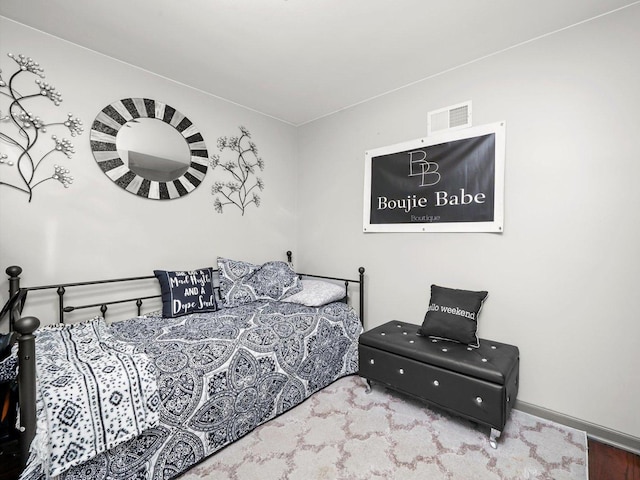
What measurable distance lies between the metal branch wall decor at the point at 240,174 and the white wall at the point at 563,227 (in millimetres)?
1625

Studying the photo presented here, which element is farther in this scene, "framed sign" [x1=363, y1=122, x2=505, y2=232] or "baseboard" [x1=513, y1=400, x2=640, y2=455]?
"framed sign" [x1=363, y1=122, x2=505, y2=232]

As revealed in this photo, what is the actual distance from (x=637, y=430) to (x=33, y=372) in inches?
114

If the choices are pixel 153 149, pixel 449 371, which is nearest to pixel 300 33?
→ pixel 153 149

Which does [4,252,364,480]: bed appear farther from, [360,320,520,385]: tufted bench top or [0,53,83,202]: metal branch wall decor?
[0,53,83,202]: metal branch wall decor

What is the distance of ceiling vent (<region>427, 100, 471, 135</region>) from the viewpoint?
7.47 feet

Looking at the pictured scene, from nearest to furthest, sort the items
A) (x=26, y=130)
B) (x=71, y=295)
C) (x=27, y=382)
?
(x=27, y=382) → (x=26, y=130) → (x=71, y=295)

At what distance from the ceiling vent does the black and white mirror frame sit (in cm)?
199

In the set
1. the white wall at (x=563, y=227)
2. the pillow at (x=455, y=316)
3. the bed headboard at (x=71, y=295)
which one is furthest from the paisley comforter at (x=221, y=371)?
the white wall at (x=563, y=227)

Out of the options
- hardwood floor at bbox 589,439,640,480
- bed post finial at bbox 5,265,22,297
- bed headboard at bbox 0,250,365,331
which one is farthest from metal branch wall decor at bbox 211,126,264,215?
hardwood floor at bbox 589,439,640,480

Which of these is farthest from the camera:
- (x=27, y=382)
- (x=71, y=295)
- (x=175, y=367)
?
(x=71, y=295)

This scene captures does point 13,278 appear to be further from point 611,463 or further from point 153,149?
point 611,463

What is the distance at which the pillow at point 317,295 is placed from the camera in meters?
2.55

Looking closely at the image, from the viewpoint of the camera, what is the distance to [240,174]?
9.91ft

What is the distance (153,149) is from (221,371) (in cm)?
181
